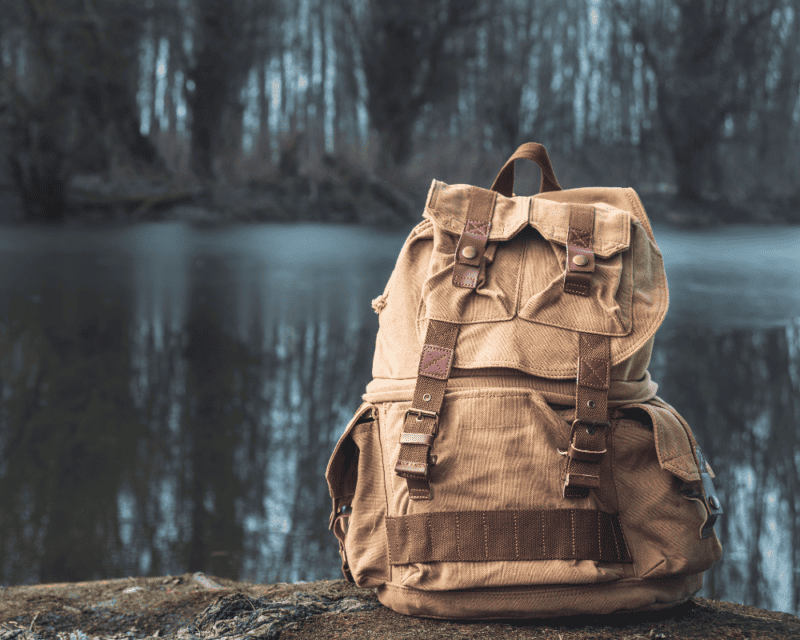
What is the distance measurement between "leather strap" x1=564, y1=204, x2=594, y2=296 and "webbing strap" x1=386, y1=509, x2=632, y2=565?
11.5 inches

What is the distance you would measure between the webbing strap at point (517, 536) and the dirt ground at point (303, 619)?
9 cm

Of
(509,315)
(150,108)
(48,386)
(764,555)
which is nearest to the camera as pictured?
(509,315)

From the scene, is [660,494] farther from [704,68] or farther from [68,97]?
[68,97]

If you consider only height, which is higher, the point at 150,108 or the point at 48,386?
the point at 150,108

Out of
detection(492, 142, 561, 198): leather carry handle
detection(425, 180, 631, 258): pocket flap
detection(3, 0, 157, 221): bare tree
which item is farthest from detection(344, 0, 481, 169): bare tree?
detection(425, 180, 631, 258): pocket flap

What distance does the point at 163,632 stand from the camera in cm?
87

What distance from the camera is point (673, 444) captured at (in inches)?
31.5

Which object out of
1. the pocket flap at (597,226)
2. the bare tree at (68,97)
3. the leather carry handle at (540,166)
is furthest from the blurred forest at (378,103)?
the pocket flap at (597,226)

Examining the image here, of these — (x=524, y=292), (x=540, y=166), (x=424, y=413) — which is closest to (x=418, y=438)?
(x=424, y=413)

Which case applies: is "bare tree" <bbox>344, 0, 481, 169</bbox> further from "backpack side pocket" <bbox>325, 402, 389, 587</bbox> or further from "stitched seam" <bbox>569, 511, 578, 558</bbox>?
"stitched seam" <bbox>569, 511, 578, 558</bbox>

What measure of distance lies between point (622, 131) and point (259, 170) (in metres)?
1.65

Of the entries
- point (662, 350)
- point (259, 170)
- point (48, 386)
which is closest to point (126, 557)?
point (48, 386)

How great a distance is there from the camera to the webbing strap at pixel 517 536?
2.52ft

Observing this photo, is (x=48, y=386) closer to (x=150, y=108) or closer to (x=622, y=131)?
(x=150, y=108)
